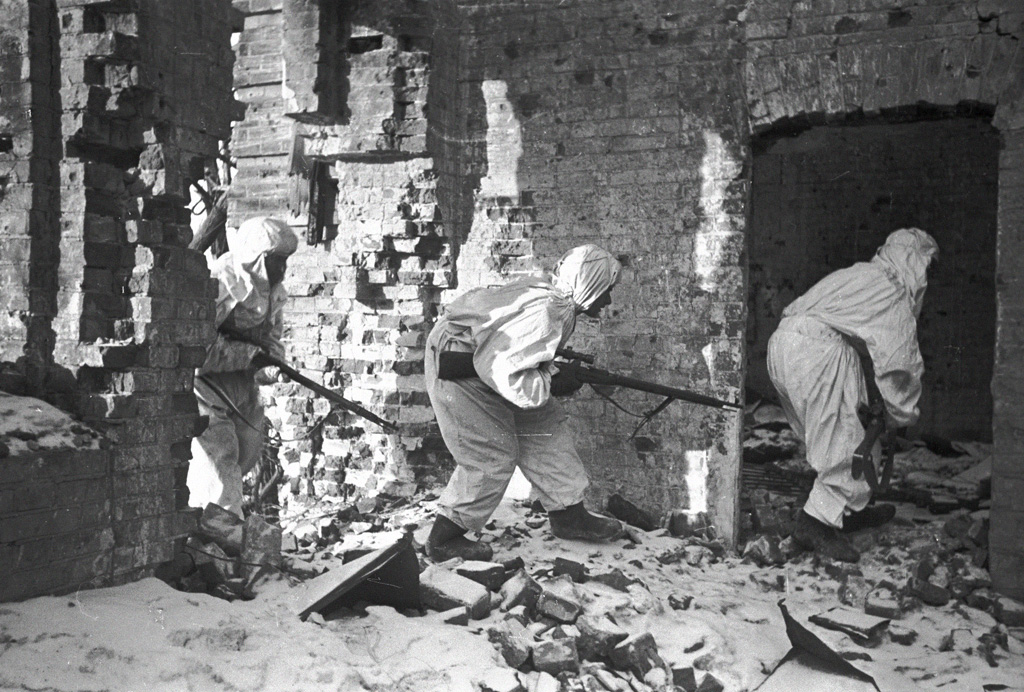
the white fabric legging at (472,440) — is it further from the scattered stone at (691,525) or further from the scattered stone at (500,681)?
the scattered stone at (691,525)

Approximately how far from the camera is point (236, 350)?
5.74 m

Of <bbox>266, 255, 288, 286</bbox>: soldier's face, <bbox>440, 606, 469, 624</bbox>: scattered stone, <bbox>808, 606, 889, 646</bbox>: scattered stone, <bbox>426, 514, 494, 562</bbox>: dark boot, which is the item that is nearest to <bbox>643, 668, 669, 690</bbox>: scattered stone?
<bbox>440, 606, 469, 624</bbox>: scattered stone

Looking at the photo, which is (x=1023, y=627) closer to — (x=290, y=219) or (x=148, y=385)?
(x=148, y=385)

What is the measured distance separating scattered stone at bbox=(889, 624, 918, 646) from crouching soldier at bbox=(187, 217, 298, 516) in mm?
3727

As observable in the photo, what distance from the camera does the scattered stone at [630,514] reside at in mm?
5984

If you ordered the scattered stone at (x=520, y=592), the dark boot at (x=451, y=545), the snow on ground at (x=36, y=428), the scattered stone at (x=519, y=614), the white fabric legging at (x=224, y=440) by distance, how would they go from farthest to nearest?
the white fabric legging at (x=224, y=440)
the dark boot at (x=451, y=545)
the scattered stone at (x=520, y=592)
the scattered stone at (x=519, y=614)
the snow on ground at (x=36, y=428)

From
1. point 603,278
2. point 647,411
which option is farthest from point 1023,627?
Answer: point 603,278

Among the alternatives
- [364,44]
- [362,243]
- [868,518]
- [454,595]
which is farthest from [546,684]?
[364,44]

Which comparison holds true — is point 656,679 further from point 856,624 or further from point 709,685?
point 856,624

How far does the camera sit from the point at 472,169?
663 centimetres

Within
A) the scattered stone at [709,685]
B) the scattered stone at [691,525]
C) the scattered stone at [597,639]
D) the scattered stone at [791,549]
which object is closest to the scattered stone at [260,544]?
the scattered stone at [597,639]

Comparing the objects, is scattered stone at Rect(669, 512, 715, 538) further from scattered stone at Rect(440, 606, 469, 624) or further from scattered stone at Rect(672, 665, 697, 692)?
scattered stone at Rect(440, 606, 469, 624)

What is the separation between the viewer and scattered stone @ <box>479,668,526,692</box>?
3885 mm

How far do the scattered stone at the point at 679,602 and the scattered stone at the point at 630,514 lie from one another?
1.09 metres
